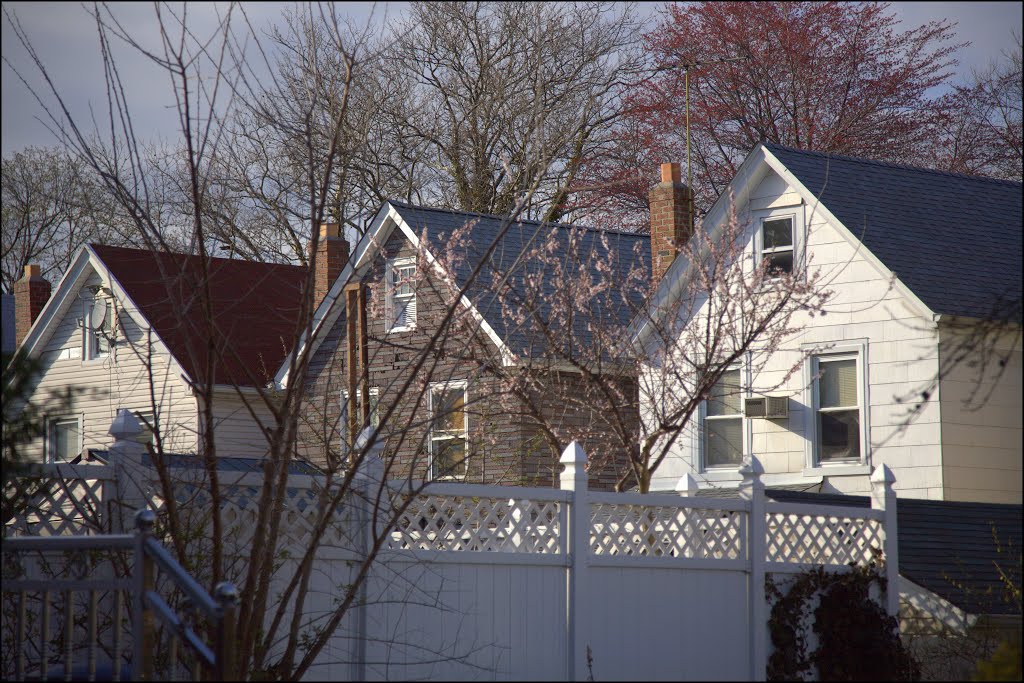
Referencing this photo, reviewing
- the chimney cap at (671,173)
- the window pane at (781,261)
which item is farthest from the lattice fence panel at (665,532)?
the chimney cap at (671,173)

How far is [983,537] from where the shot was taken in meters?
12.9

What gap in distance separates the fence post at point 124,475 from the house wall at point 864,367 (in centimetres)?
738

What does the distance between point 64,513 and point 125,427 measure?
2.14ft

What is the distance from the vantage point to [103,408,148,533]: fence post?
783 cm

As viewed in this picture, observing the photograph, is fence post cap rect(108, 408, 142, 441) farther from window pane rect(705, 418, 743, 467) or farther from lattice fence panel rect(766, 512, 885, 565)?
window pane rect(705, 418, 743, 467)

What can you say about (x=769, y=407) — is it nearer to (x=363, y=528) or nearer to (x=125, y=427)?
(x=363, y=528)

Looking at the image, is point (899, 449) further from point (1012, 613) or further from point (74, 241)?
point (74, 241)

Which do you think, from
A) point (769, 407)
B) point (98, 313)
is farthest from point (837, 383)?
point (98, 313)

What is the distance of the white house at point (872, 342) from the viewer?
1392 cm

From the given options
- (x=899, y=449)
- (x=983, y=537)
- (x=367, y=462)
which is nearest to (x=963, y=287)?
(x=899, y=449)

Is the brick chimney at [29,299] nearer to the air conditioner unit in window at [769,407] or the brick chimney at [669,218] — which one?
the brick chimney at [669,218]

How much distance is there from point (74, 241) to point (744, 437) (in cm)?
2115

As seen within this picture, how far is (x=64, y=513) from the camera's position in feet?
25.2

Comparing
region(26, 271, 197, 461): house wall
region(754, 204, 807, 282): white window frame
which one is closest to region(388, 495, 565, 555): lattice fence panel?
region(754, 204, 807, 282): white window frame
